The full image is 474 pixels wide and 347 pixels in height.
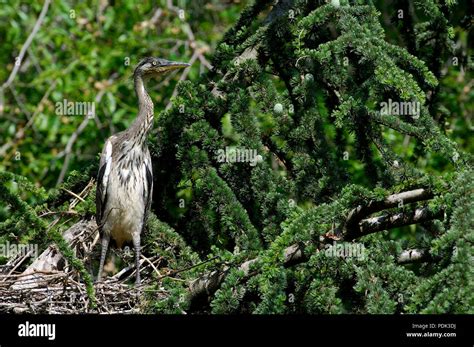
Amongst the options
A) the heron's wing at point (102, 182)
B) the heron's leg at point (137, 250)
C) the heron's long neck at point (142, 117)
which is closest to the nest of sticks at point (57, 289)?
the heron's leg at point (137, 250)

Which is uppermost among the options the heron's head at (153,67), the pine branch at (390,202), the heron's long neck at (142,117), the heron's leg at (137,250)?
the heron's head at (153,67)

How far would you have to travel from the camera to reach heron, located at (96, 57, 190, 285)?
18.2 ft

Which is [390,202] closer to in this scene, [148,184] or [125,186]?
[148,184]

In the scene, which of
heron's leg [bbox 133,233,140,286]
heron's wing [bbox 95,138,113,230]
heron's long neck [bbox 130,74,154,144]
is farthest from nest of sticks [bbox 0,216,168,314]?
heron's long neck [bbox 130,74,154,144]

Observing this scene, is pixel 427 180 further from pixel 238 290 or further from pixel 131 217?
pixel 131 217

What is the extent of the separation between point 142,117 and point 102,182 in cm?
62

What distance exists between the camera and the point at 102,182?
218 inches

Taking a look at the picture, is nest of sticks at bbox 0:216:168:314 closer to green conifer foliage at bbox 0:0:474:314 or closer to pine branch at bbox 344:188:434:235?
green conifer foliage at bbox 0:0:474:314

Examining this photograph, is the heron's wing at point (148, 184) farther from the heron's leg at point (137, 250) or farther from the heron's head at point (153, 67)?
the heron's head at point (153, 67)

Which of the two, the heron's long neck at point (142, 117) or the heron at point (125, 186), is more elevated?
the heron's long neck at point (142, 117)

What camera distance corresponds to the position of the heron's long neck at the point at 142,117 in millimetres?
5828

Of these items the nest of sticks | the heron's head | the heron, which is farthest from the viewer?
the heron's head

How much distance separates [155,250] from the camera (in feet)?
16.5

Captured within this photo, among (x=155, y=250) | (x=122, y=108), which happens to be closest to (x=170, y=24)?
(x=122, y=108)
